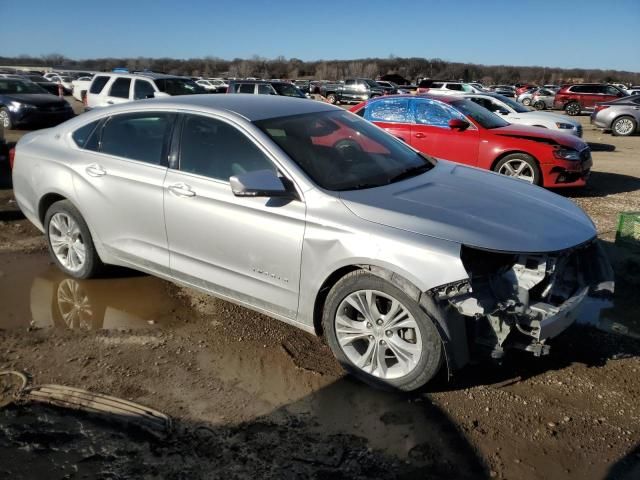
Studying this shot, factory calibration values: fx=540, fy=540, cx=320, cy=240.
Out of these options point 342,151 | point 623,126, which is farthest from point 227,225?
point 623,126

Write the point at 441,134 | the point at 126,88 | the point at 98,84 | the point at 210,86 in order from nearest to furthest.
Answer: the point at 441,134 < the point at 126,88 < the point at 98,84 < the point at 210,86

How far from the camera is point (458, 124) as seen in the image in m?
8.57

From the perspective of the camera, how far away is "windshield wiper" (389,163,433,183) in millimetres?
3780

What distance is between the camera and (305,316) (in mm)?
3451

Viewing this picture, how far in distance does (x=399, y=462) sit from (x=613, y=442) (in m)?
1.16

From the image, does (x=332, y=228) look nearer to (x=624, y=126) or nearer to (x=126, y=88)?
(x=126, y=88)

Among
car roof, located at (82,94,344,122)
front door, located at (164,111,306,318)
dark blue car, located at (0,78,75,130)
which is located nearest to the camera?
front door, located at (164,111,306,318)

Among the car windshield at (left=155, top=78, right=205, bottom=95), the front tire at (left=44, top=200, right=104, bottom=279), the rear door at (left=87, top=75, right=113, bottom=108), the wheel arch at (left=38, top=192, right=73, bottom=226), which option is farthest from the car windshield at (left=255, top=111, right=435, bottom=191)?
the rear door at (left=87, top=75, right=113, bottom=108)

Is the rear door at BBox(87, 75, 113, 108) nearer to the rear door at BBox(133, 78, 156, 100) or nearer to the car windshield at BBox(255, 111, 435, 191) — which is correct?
the rear door at BBox(133, 78, 156, 100)

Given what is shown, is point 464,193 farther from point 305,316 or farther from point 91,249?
point 91,249

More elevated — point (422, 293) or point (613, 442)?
point (422, 293)

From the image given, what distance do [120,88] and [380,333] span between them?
13439 millimetres

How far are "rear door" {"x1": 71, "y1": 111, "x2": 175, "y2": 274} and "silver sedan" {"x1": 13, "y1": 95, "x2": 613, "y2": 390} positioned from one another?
A: 0.01 m

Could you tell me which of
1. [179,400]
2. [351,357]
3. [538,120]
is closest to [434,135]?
[538,120]
